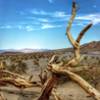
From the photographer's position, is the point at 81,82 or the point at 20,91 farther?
the point at 20,91

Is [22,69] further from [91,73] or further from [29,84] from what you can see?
[29,84]

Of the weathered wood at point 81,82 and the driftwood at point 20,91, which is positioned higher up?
the weathered wood at point 81,82

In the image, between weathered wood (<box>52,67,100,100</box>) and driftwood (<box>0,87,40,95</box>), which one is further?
driftwood (<box>0,87,40,95</box>)

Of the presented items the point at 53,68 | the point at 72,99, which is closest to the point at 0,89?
the point at 72,99

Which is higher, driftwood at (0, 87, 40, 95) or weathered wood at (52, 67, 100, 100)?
weathered wood at (52, 67, 100, 100)

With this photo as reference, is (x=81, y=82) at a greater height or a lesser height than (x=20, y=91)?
greater

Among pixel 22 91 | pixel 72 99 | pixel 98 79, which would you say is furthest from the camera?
pixel 98 79

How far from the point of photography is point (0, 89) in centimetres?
1911

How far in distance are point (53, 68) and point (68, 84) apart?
9662mm

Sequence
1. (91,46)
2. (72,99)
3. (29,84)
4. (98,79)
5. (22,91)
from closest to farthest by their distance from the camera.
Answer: (29,84), (72,99), (22,91), (98,79), (91,46)

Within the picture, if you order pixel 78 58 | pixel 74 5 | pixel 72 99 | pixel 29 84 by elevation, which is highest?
pixel 74 5

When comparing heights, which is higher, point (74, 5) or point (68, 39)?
point (74, 5)

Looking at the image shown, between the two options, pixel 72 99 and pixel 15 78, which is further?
pixel 72 99

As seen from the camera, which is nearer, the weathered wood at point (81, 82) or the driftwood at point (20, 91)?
the weathered wood at point (81, 82)
